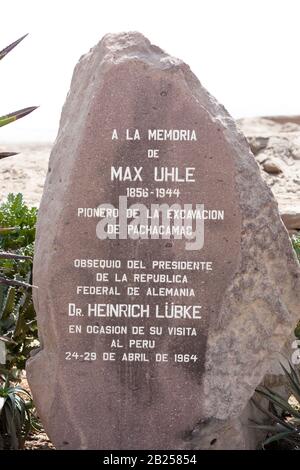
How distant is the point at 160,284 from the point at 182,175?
2.07 ft

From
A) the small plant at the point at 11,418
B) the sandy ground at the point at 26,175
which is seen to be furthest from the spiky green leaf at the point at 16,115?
the sandy ground at the point at 26,175

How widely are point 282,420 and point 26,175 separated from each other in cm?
743

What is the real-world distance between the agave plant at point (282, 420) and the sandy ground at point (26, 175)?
220 inches

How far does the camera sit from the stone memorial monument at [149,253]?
5.70 m

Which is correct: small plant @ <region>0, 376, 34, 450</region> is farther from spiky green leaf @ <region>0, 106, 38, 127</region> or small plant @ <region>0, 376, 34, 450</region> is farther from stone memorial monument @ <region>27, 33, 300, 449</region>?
spiky green leaf @ <region>0, 106, 38, 127</region>

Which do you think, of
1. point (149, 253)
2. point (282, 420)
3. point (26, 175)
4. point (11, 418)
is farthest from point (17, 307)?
point (26, 175)

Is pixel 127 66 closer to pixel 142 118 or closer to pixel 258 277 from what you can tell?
pixel 142 118

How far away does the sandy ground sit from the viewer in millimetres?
12016

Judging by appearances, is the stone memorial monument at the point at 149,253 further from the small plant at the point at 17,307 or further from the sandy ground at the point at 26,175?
the sandy ground at the point at 26,175

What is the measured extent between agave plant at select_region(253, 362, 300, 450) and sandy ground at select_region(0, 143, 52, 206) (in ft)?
18.3

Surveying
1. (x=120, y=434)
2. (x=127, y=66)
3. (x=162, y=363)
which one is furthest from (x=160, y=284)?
(x=127, y=66)

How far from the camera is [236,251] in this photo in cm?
571

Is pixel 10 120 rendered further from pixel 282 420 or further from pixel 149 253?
pixel 282 420

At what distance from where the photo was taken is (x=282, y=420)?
20.1 feet
